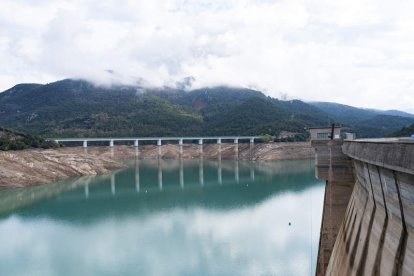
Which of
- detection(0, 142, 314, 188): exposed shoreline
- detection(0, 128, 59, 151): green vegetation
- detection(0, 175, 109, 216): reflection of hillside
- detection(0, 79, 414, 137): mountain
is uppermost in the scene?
detection(0, 79, 414, 137): mountain

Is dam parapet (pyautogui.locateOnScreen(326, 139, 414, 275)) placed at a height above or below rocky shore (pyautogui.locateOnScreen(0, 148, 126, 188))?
above

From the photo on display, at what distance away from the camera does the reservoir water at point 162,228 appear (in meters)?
21.9

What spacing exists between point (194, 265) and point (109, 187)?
3532cm

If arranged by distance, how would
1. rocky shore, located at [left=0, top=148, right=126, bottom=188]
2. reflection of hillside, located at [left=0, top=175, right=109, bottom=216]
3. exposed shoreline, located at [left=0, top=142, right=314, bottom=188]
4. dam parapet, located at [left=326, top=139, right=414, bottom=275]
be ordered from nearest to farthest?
dam parapet, located at [left=326, top=139, right=414, bottom=275], reflection of hillside, located at [left=0, top=175, right=109, bottom=216], rocky shore, located at [left=0, top=148, right=126, bottom=188], exposed shoreline, located at [left=0, top=142, right=314, bottom=188]

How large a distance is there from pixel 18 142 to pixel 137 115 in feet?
236

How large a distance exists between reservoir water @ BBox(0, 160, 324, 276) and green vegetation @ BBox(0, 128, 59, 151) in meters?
9.01

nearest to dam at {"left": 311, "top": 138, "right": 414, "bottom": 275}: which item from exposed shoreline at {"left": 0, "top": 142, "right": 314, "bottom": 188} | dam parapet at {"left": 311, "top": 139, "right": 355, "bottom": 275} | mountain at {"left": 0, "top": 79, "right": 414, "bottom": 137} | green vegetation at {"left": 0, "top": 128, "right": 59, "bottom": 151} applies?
dam parapet at {"left": 311, "top": 139, "right": 355, "bottom": 275}

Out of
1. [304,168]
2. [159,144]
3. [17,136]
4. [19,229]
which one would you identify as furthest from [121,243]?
[159,144]

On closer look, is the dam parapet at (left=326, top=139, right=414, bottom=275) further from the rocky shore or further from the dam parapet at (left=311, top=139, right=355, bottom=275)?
the rocky shore

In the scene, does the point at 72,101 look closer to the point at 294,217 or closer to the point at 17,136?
the point at 17,136

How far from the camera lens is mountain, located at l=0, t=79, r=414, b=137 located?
117 metres

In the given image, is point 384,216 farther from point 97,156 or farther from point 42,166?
point 97,156

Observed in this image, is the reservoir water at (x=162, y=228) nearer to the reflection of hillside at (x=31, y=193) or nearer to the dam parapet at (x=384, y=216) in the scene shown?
the reflection of hillside at (x=31, y=193)

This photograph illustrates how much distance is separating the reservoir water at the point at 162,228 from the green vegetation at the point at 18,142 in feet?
29.6
